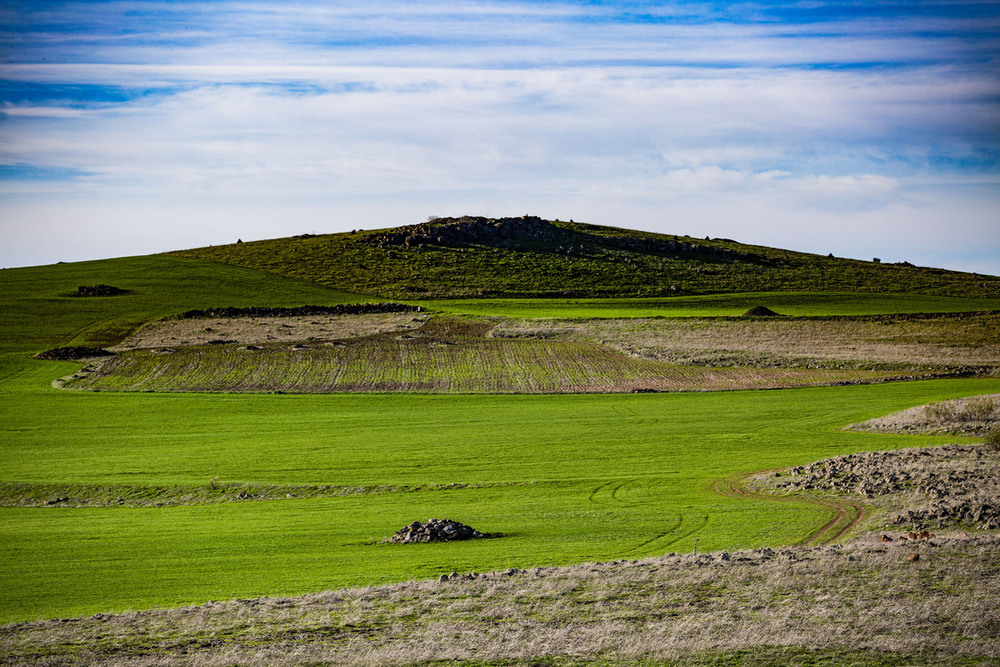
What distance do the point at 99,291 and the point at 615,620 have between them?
89.9 metres

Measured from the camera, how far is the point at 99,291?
309 ft

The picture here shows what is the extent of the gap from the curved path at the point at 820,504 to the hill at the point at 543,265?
67546mm

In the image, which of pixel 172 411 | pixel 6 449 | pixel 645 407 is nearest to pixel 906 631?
pixel 645 407

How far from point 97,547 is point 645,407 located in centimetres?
2980

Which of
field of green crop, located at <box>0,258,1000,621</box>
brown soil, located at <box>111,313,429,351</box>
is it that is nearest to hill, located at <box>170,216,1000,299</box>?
brown soil, located at <box>111,313,429,351</box>

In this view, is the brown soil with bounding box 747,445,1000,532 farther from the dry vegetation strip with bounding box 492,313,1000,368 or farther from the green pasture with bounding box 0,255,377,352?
the green pasture with bounding box 0,255,377,352

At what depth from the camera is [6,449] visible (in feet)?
126

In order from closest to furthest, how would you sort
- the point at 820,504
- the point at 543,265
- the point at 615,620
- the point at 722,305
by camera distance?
the point at 615,620
the point at 820,504
the point at 722,305
the point at 543,265

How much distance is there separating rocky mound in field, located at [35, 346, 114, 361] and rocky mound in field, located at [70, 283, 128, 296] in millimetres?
29062

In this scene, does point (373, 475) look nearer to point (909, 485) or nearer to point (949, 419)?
point (909, 485)

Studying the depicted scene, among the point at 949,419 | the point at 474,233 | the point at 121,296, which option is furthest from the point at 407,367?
the point at 474,233

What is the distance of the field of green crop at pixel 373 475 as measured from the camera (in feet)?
71.7

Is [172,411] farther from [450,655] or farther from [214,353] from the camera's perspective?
[450,655]

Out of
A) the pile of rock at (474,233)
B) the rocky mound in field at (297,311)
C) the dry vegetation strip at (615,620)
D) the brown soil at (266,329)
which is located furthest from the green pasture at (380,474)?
the pile of rock at (474,233)
